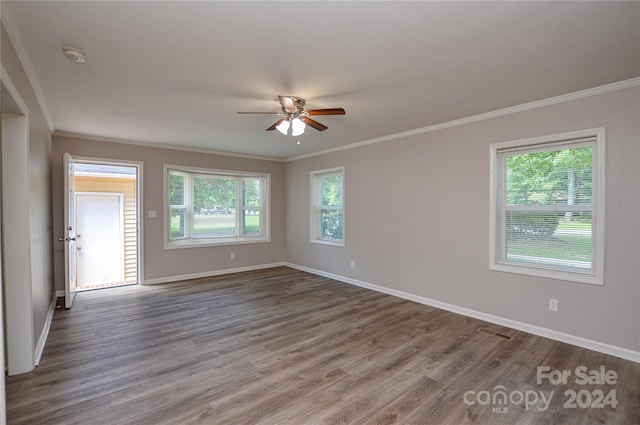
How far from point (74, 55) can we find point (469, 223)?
13.6ft

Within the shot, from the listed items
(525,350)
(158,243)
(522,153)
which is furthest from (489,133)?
(158,243)

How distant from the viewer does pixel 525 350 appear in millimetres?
2812

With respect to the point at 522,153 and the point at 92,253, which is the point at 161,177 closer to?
the point at 92,253

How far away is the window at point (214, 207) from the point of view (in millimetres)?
5531

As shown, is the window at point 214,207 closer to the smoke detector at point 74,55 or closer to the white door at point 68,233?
the white door at point 68,233

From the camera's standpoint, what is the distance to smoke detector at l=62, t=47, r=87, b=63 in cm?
208

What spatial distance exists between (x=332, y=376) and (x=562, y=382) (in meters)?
1.80

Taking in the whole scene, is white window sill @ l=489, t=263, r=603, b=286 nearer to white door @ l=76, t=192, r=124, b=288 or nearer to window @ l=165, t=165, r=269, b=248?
window @ l=165, t=165, r=269, b=248

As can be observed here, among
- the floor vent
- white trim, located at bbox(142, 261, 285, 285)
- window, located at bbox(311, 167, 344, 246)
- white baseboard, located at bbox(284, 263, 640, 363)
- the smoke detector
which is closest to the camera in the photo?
the smoke detector

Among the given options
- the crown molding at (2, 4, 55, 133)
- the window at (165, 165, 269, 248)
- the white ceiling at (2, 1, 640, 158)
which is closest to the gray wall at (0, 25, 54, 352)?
the crown molding at (2, 4, 55, 133)

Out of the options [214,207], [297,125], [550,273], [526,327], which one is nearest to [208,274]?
[214,207]

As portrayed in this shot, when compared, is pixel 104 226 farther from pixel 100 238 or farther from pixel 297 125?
pixel 297 125

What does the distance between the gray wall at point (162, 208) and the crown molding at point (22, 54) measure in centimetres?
158

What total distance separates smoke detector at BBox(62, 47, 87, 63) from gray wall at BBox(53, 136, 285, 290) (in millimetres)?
3009
